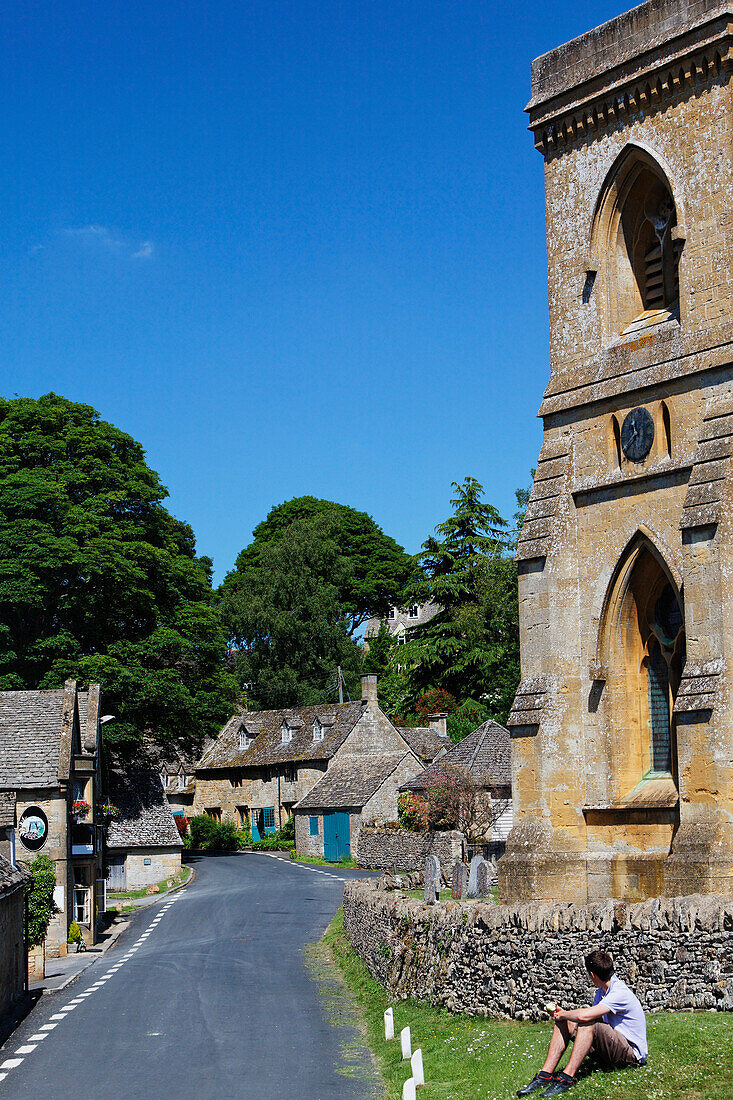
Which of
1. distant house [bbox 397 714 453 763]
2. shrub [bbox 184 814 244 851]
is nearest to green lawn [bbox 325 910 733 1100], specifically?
distant house [bbox 397 714 453 763]

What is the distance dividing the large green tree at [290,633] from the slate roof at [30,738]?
34.7 meters

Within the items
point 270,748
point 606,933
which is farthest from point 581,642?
point 270,748

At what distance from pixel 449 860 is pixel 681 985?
1014 inches

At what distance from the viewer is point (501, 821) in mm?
44500

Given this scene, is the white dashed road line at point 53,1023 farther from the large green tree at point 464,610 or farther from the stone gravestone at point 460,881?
the large green tree at point 464,610

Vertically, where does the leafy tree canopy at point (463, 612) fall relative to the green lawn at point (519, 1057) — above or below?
above

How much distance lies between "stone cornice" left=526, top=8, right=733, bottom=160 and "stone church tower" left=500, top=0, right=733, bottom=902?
0.03 meters

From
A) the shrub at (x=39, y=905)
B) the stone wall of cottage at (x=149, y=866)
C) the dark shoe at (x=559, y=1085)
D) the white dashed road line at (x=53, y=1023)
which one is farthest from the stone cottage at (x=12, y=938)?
A: the stone wall of cottage at (x=149, y=866)

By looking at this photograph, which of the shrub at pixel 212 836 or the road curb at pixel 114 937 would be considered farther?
the shrub at pixel 212 836

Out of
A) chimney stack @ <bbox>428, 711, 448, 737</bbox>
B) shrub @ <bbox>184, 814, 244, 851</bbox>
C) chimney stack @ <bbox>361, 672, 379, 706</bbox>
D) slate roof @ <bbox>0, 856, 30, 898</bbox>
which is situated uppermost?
chimney stack @ <bbox>361, 672, 379, 706</bbox>

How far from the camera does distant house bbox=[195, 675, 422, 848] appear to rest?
60.6 metres

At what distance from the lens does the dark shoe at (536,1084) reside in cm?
1173

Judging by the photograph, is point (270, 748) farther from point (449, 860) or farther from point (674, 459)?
point (674, 459)

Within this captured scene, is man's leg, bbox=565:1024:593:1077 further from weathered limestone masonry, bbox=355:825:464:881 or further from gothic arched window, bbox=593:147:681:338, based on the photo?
weathered limestone masonry, bbox=355:825:464:881
